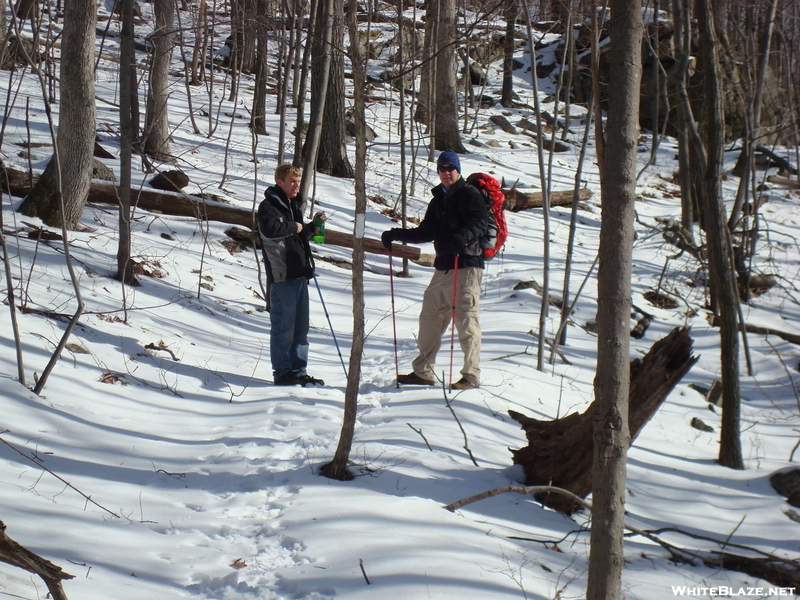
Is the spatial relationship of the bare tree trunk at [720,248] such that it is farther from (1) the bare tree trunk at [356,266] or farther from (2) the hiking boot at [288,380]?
(2) the hiking boot at [288,380]

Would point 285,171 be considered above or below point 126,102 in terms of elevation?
below

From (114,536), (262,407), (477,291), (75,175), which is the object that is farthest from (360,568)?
(75,175)

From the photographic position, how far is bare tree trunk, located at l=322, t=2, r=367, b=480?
3.32 metres

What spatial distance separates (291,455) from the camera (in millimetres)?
4043

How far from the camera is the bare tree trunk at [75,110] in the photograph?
709 centimetres

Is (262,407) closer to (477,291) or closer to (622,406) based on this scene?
(477,291)

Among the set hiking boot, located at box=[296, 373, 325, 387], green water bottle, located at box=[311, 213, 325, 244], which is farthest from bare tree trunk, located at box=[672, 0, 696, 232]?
hiking boot, located at box=[296, 373, 325, 387]

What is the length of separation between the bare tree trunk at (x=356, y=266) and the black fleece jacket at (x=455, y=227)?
6.60ft

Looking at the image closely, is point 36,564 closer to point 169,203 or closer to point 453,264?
point 453,264

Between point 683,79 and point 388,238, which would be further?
point 683,79

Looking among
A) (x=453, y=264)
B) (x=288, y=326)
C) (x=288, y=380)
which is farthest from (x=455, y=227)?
(x=288, y=380)

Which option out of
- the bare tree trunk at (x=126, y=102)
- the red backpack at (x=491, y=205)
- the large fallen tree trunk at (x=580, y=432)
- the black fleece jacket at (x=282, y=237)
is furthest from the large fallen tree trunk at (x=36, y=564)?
the bare tree trunk at (x=126, y=102)

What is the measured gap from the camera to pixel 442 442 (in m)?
4.43

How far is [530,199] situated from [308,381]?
37.8 ft
